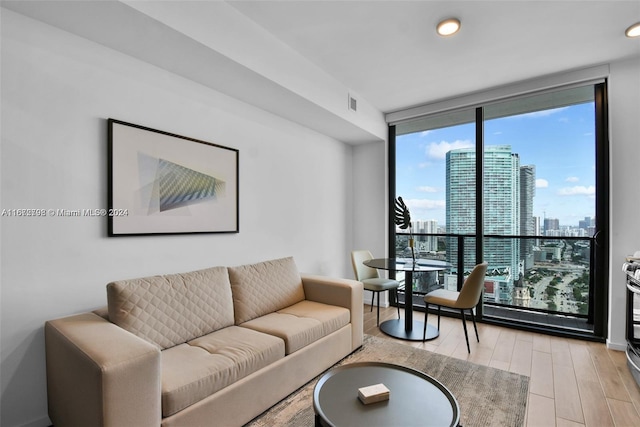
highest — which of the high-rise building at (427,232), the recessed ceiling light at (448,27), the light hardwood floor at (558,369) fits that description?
the recessed ceiling light at (448,27)

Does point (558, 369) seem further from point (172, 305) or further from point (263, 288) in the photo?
point (172, 305)

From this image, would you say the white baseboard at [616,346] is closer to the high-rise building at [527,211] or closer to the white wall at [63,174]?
the high-rise building at [527,211]

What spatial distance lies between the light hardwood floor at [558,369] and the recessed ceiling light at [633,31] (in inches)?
108

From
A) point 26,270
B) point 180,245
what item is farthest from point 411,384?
point 26,270

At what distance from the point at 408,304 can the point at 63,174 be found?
3218mm

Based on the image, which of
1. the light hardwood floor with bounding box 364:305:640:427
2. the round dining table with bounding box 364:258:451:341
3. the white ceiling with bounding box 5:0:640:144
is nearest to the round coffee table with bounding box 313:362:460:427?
the light hardwood floor with bounding box 364:305:640:427

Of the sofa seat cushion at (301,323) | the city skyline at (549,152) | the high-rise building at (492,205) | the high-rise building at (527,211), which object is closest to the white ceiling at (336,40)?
the city skyline at (549,152)

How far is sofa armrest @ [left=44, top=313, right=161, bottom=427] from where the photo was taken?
1318 mm

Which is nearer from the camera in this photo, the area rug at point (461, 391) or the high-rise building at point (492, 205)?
the area rug at point (461, 391)

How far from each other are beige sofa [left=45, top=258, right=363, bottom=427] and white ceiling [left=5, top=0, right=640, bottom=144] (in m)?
1.57

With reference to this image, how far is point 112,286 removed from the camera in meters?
1.87

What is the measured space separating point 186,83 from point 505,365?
3.58 m

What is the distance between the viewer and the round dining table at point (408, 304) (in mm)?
3232

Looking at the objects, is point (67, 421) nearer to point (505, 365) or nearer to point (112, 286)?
point (112, 286)
